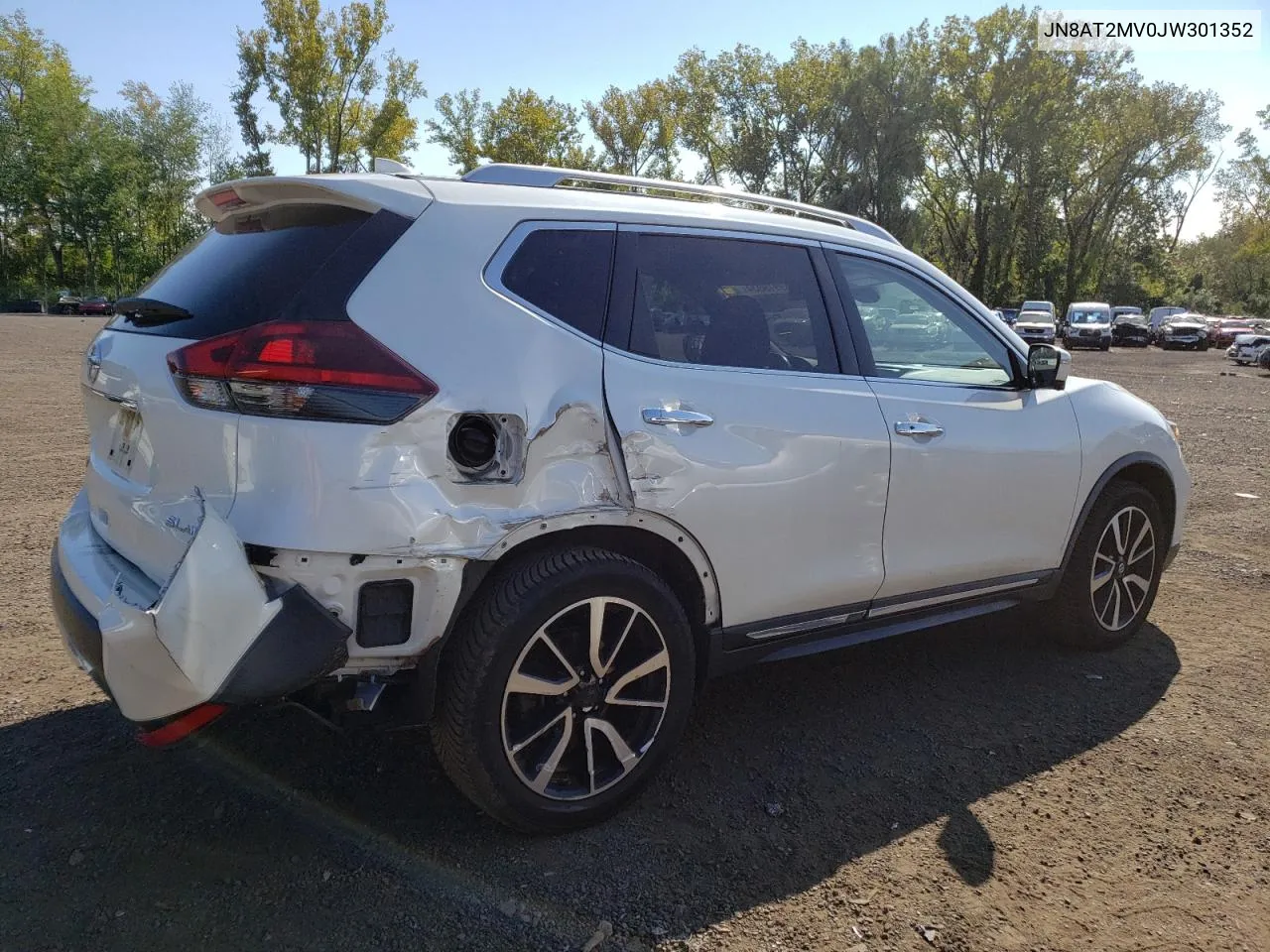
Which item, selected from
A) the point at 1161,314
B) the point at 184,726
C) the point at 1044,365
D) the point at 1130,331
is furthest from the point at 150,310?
the point at 1161,314

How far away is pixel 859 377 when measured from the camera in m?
3.26

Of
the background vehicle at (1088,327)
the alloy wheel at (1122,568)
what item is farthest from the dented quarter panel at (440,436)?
the background vehicle at (1088,327)

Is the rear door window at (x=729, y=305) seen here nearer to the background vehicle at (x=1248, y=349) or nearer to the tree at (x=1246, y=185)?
the background vehicle at (x=1248, y=349)

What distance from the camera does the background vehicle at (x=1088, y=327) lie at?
128 ft

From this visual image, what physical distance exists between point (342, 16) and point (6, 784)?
146 feet

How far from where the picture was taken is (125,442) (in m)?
2.66

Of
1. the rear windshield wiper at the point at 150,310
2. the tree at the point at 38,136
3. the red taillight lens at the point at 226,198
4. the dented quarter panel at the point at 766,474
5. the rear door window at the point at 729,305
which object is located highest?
the tree at the point at 38,136

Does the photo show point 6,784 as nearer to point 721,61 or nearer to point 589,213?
point 589,213

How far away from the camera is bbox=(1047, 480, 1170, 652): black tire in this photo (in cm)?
407

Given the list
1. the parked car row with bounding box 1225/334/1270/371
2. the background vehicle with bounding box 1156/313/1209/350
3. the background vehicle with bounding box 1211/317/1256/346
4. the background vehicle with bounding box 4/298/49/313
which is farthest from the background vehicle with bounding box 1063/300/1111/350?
the background vehicle with bounding box 4/298/49/313

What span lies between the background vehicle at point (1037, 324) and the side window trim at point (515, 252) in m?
34.9

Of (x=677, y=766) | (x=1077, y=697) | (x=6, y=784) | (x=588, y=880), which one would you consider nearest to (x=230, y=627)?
(x=588, y=880)

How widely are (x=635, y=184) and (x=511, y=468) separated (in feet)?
4.30

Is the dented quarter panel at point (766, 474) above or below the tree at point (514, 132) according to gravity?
below
